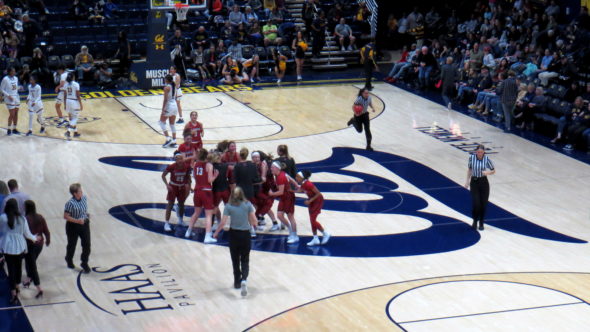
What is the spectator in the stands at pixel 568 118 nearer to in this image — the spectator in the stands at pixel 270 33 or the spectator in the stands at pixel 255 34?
the spectator in the stands at pixel 270 33

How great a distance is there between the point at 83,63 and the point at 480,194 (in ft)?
49.9

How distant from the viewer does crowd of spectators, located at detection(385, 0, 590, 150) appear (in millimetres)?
22141

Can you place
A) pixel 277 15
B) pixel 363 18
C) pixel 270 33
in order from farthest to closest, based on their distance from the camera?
pixel 363 18, pixel 277 15, pixel 270 33

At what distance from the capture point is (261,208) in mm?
14781

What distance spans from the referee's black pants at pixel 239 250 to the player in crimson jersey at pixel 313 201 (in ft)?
6.14

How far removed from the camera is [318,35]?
30453mm

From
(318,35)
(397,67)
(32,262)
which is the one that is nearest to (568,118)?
(397,67)

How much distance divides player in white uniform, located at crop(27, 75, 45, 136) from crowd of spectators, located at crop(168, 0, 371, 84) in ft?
23.5

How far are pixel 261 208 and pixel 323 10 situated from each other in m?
19.1

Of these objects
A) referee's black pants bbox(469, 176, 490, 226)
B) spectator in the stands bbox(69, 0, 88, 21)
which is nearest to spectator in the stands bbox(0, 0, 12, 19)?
spectator in the stands bbox(69, 0, 88, 21)

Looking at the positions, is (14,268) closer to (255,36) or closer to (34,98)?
(34,98)

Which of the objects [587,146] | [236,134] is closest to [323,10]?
[236,134]

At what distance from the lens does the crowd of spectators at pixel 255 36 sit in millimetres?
28109

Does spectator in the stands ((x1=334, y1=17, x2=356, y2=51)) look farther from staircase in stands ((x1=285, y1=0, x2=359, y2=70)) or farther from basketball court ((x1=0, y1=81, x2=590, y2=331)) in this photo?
basketball court ((x1=0, y1=81, x2=590, y2=331))
